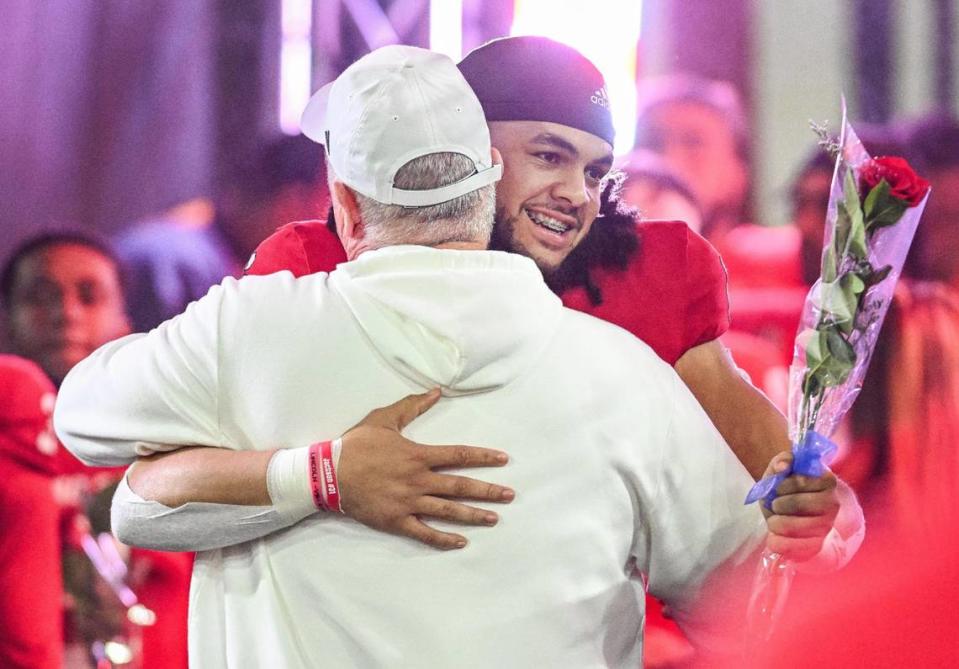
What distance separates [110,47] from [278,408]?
3608 mm

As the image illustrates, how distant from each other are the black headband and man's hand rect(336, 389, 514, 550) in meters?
0.70

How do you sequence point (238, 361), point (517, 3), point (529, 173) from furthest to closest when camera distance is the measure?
point (517, 3)
point (529, 173)
point (238, 361)

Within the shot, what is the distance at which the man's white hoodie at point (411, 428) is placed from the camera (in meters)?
1.49

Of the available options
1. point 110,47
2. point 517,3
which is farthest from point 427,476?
point 110,47

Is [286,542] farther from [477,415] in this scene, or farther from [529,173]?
[529,173]

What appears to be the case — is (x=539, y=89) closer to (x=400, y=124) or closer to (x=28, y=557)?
(x=400, y=124)

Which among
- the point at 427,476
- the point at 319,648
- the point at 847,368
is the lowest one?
the point at 319,648

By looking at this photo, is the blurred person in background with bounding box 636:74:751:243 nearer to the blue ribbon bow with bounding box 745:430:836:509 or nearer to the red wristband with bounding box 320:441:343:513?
the blue ribbon bow with bounding box 745:430:836:509

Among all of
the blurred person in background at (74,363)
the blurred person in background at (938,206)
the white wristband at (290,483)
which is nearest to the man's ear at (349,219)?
the white wristband at (290,483)

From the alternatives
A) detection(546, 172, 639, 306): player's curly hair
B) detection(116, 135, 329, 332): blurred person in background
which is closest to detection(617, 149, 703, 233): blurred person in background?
detection(116, 135, 329, 332): blurred person in background

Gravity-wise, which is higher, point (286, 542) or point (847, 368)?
point (847, 368)

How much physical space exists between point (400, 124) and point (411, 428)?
36 centimetres

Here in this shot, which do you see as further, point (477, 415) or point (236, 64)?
point (236, 64)

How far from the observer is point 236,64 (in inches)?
187
